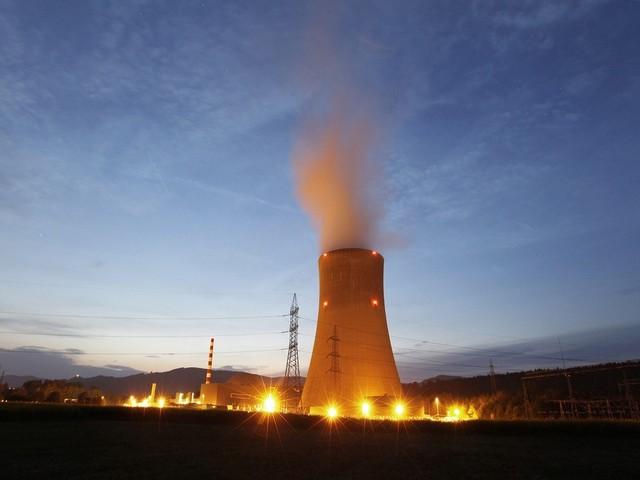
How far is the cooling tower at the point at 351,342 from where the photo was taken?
19.7 metres

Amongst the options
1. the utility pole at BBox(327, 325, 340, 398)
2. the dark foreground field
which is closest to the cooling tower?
the utility pole at BBox(327, 325, 340, 398)

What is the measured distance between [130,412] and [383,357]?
10706mm

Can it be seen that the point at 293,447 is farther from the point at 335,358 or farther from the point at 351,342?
the point at 335,358

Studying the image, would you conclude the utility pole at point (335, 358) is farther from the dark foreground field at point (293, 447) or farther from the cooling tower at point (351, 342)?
the dark foreground field at point (293, 447)

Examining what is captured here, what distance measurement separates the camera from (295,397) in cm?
3259

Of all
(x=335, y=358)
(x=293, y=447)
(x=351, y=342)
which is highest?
(x=351, y=342)

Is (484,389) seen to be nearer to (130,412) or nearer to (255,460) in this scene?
(130,412)

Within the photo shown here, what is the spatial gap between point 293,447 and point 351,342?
8881mm

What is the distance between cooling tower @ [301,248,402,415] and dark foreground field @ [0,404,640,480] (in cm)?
369

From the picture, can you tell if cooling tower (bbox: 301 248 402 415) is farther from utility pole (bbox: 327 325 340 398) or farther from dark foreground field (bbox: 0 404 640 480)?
dark foreground field (bbox: 0 404 640 480)

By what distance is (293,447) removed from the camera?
35.9ft

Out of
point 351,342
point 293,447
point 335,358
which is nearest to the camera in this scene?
point 293,447

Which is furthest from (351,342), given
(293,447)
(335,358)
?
(293,447)

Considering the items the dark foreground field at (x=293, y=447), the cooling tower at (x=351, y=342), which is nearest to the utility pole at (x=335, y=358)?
the cooling tower at (x=351, y=342)
